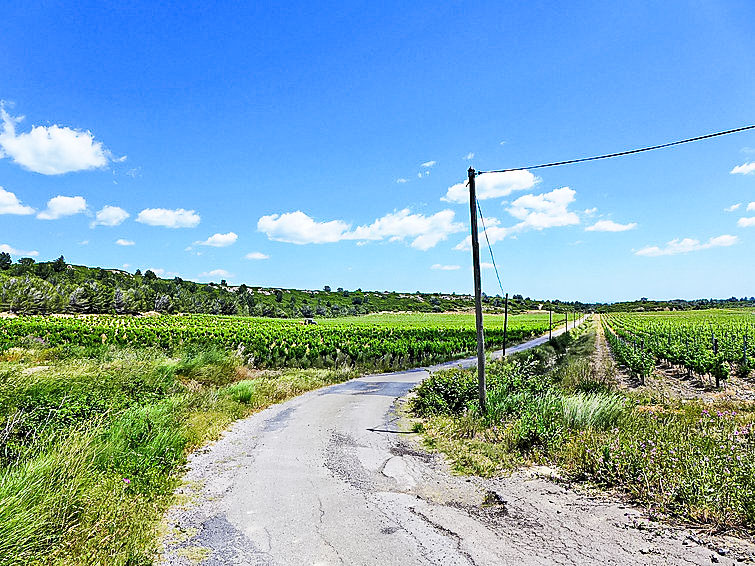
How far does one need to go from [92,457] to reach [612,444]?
697 cm

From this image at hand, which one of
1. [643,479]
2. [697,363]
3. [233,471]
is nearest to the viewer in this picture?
[643,479]

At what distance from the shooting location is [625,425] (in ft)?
26.6

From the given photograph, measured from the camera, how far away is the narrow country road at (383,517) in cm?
442

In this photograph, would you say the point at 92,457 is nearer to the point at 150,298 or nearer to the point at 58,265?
the point at 150,298

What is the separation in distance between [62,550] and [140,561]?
2.23 feet

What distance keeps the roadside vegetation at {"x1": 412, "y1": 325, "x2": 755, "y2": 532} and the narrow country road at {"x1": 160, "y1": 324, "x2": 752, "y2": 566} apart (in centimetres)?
46

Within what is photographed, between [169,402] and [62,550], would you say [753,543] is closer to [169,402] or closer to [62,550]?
[62,550]

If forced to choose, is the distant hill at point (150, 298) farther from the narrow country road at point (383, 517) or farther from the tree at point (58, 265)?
the narrow country road at point (383, 517)

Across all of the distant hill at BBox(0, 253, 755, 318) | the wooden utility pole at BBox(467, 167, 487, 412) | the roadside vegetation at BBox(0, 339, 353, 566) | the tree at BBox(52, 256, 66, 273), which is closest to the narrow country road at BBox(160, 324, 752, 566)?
the roadside vegetation at BBox(0, 339, 353, 566)

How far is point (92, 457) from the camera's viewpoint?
6.07 m

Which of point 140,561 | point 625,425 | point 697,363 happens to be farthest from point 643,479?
point 697,363

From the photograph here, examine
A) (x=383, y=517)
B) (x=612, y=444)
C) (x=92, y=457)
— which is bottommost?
(x=383, y=517)

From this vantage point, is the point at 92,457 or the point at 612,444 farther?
the point at 612,444

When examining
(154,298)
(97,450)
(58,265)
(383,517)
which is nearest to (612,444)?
(383,517)
